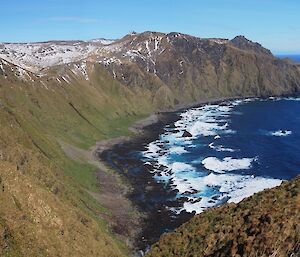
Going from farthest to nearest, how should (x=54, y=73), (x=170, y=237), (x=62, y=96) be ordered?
(x=54, y=73) → (x=62, y=96) → (x=170, y=237)

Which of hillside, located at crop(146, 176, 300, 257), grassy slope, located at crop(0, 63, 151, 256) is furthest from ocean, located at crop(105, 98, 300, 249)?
hillside, located at crop(146, 176, 300, 257)

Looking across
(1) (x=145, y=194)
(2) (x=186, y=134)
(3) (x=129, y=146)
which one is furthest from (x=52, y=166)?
(2) (x=186, y=134)

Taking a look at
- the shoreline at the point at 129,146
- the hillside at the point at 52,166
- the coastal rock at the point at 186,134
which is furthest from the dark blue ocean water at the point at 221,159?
the hillside at the point at 52,166

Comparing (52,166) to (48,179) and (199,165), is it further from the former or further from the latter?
(199,165)

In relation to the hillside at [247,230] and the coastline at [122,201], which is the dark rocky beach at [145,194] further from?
the hillside at [247,230]

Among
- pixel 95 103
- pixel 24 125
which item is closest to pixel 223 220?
pixel 24 125

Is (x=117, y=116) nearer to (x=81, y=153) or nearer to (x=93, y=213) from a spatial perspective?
(x=81, y=153)

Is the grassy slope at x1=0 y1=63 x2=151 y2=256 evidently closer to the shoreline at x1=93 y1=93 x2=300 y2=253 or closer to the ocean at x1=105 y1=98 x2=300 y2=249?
the shoreline at x1=93 y1=93 x2=300 y2=253
